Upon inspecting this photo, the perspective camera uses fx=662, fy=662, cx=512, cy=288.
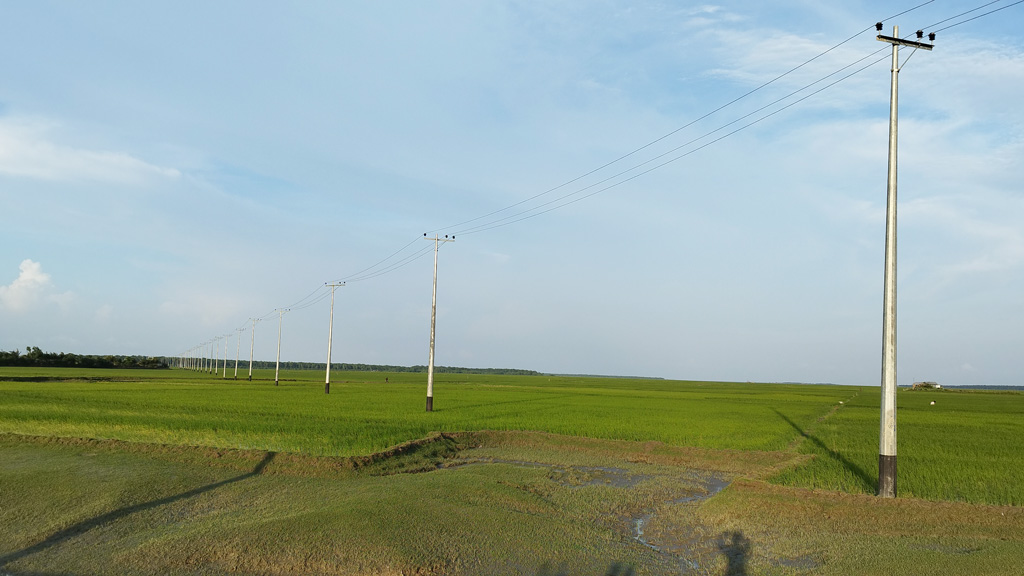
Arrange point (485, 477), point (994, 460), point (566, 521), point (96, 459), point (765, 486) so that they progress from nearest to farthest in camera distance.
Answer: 1. point (566, 521)
2. point (765, 486)
3. point (485, 477)
4. point (96, 459)
5. point (994, 460)

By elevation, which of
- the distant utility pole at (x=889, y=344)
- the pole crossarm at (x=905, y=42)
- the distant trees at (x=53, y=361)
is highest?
the pole crossarm at (x=905, y=42)

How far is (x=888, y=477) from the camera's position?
1282 cm

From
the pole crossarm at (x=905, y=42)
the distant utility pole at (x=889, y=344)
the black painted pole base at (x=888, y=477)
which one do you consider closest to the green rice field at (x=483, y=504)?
the black painted pole base at (x=888, y=477)

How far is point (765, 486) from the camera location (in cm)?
1359

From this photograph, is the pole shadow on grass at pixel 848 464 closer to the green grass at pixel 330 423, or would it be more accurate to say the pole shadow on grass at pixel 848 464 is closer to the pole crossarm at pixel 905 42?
the green grass at pixel 330 423

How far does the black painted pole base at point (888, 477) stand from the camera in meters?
12.8

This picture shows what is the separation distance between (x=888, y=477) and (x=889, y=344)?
8.46 feet

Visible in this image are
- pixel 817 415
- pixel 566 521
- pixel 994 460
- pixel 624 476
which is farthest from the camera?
pixel 817 415

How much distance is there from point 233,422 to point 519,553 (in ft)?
65.9

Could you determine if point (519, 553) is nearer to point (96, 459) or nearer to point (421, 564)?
point (421, 564)

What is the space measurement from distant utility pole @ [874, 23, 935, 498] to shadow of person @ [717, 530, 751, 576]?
11.4 ft

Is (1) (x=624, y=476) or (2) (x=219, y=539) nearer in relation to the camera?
(2) (x=219, y=539)

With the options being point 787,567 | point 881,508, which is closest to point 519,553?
point 787,567

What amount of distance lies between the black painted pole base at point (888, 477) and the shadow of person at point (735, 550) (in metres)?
3.37
